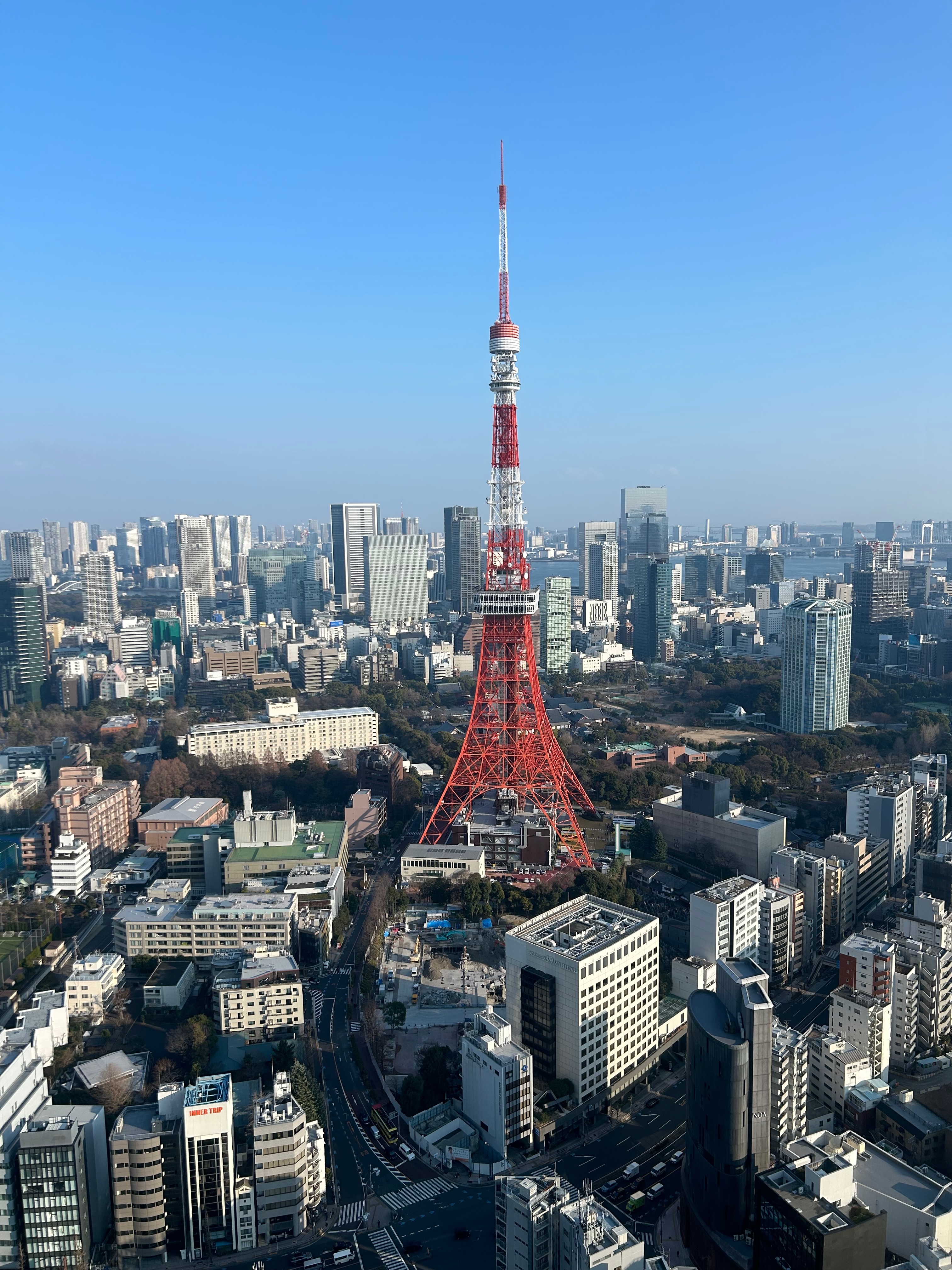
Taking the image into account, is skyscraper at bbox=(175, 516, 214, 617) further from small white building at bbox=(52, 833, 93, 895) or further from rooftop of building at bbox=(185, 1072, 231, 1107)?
rooftop of building at bbox=(185, 1072, 231, 1107)

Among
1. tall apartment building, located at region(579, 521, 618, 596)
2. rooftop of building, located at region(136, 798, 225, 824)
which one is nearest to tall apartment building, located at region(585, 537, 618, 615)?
tall apartment building, located at region(579, 521, 618, 596)

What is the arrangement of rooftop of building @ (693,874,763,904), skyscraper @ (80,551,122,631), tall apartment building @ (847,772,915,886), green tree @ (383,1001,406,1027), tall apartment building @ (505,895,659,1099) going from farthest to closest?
skyscraper @ (80,551,122,631)
tall apartment building @ (847,772,915,886)
rooftop of building @ (693,874,763,904)
green tree @ (383,1001,406,1027)
tall apartment building @ (505,895,659,1099)

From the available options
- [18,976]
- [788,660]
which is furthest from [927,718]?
[18,976]

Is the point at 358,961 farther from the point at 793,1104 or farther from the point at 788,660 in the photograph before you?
the point at 788,660

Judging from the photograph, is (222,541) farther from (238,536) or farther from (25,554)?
(25,554)


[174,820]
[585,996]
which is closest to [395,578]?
[174,820]
